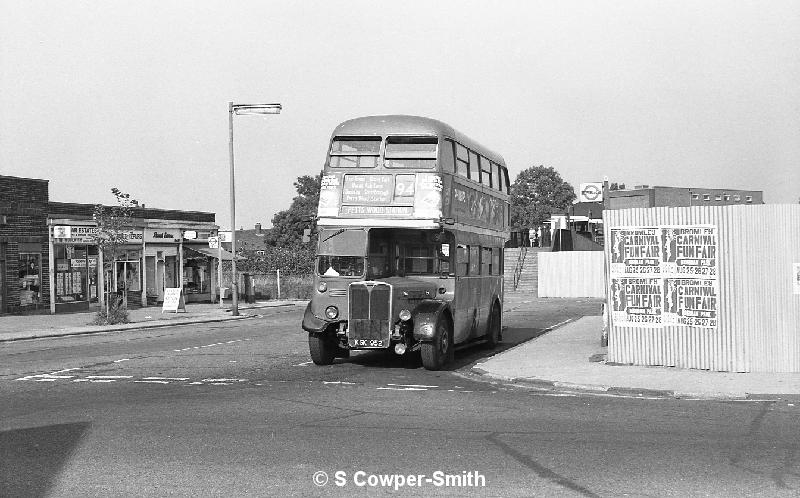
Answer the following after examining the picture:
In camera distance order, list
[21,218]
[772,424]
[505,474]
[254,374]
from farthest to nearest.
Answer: [21,218], [254,374], [772,424], [505,474]

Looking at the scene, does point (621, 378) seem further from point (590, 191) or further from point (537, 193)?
point (537, 193)

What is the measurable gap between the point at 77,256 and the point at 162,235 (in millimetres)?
6061

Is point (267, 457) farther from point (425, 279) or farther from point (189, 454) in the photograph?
point (425, 279)

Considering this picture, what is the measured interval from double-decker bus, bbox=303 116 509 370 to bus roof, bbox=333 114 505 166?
0.06 ft

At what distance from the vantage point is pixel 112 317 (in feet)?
108

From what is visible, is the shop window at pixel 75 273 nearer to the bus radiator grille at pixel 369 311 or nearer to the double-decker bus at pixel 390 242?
the double-decker bus at pixel 390 242

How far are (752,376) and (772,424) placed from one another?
4.61 metres

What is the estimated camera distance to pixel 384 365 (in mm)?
18734

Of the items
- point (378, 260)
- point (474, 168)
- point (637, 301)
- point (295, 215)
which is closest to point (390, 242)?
point (378, 260)

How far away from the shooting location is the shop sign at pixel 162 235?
44656 millimetres

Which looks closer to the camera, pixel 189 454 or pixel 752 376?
pixel 189 454

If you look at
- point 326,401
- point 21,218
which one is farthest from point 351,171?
point 21,218

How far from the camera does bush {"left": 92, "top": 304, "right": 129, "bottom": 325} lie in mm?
32906

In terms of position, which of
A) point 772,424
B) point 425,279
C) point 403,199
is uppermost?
point 403,199
